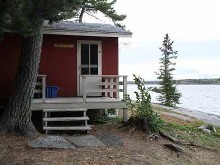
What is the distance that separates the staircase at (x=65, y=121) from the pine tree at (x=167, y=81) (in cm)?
2249

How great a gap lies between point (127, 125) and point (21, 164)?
14.6 feet

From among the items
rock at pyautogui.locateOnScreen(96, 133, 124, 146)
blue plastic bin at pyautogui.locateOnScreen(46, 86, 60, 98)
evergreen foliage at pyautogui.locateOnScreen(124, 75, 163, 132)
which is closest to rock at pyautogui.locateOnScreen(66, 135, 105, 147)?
rock at pyautogui.locateOnScreen(96, 133, 124, 146)

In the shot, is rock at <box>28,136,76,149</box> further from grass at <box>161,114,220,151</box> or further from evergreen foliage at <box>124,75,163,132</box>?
grass at <box>161,114,220,151</box>

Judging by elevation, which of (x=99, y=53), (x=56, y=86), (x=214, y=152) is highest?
(x=99, y=53)

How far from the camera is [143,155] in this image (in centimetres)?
970

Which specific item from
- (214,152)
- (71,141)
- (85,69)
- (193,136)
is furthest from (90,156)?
(85,69)

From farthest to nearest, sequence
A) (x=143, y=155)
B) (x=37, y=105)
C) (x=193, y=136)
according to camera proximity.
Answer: (x=193, y=136) < (x=37, y=105) < (x=143, y=155)

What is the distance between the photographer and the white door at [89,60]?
1467 cm

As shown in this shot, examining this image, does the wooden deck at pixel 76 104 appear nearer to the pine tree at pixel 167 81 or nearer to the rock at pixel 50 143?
the rock at pixel 50 143

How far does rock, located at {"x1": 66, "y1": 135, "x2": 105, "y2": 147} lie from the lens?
10040 millimetres

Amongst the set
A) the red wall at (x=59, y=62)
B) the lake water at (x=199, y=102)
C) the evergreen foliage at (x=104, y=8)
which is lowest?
the lake water at (x=199, y=102)

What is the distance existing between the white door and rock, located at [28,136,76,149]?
4674 mm

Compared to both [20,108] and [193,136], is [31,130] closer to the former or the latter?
[20,108]

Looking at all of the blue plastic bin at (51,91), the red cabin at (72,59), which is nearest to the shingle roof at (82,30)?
the red cabin at (72,59)
